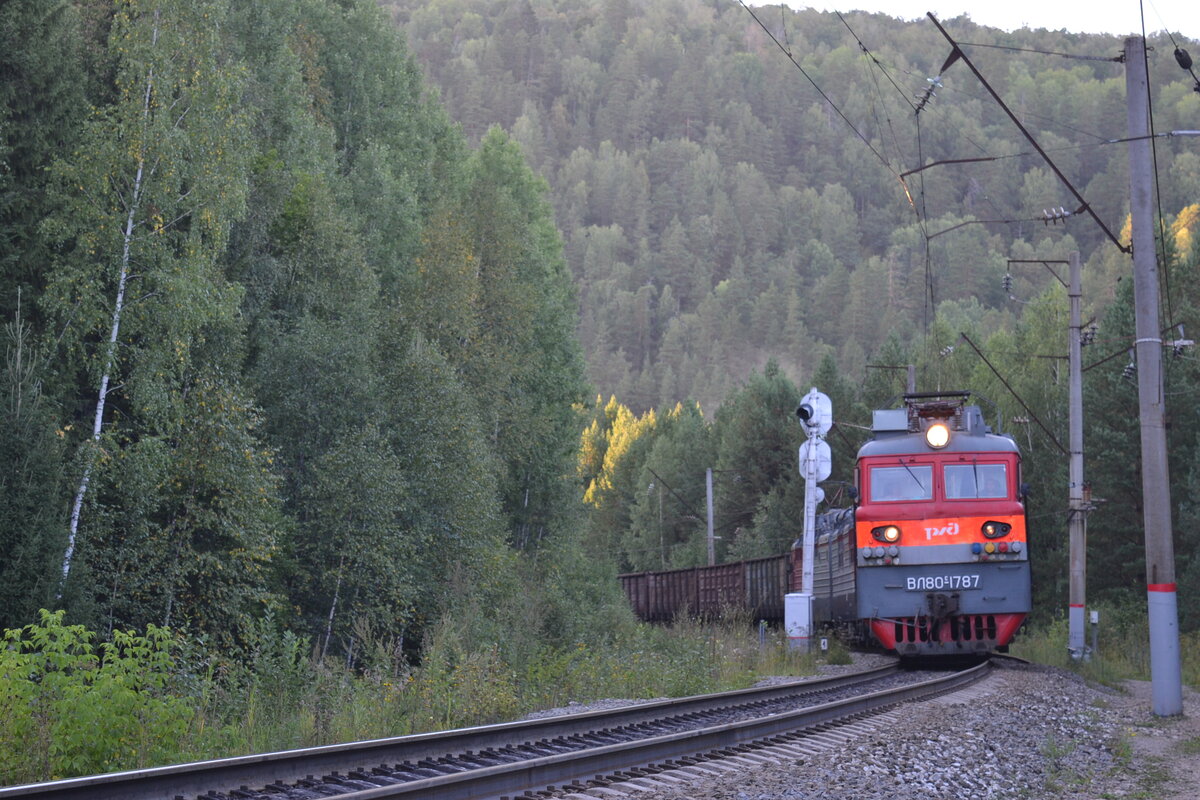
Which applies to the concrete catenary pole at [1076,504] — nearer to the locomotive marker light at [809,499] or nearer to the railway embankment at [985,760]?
the locomotive marker light at [809,499]

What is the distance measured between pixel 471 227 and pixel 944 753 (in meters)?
32.3

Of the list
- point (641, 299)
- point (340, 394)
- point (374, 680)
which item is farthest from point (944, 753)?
point (641, 299)

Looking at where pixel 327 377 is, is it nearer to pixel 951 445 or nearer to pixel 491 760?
pixel 951 445

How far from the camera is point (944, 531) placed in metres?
18.3

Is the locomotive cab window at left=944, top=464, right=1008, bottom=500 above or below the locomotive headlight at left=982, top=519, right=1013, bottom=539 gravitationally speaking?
above

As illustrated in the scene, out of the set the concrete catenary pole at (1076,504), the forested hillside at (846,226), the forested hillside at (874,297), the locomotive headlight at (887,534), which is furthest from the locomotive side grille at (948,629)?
the forested hillside at (846,226)

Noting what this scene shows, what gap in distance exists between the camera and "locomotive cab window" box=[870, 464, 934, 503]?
1862cm

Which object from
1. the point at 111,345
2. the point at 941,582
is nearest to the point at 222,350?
the point at 111,345

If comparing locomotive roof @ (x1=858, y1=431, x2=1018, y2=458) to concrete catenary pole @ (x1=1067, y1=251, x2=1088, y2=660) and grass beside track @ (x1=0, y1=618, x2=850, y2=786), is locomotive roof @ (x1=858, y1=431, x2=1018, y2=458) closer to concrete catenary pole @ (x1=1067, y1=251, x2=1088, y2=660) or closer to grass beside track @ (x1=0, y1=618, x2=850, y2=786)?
grass beside track @ (x1=0, y1=618, x2=850, y2=786)

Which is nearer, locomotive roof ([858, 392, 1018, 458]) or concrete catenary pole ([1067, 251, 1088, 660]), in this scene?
locomotive roof ([858, 392, 1018, 458])

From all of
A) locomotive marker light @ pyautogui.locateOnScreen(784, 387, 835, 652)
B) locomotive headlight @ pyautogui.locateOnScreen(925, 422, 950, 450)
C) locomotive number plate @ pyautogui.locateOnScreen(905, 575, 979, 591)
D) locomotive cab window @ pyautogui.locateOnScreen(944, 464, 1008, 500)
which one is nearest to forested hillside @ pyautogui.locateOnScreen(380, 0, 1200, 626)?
locomotive headlight @ pyautogui.locateOnScreen(925, 422, 950, 450)

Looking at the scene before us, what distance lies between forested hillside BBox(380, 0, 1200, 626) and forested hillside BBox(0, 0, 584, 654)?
1228 centimetres

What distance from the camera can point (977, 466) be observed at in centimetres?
1873

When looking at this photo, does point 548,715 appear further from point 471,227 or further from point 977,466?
point 471,227
